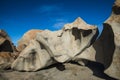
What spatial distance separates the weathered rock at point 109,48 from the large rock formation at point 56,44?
0.51 meters

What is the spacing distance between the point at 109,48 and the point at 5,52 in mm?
5616

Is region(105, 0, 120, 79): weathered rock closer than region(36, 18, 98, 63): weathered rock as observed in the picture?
Yes

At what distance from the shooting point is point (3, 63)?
9859 mm

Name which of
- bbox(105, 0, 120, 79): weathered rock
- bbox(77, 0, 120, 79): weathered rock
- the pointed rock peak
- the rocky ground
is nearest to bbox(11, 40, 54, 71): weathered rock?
the rocky ground

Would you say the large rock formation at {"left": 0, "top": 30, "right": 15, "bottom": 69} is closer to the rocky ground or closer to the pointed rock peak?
the rocky ground

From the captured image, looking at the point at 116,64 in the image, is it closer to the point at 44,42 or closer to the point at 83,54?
the point at 83,54

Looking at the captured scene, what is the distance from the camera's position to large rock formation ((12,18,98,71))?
8.98 m

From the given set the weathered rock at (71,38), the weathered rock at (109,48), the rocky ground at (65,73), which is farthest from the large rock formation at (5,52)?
the weathered rock at (109,48)

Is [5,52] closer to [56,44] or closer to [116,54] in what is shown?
[56,44]

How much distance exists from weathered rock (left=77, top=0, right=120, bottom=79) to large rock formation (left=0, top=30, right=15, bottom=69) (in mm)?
3759

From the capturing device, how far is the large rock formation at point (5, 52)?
9.88 m

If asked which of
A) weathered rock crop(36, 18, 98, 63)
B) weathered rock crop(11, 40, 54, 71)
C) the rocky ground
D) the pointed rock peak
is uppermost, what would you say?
the pointed rock peak

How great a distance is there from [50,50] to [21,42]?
5.22 metres

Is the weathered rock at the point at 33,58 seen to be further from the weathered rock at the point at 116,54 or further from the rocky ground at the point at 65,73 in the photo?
the weathered rock at the point at 116,54
